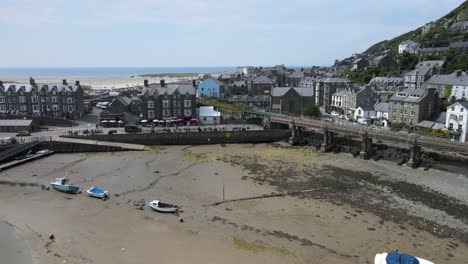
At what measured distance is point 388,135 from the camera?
43.5 m

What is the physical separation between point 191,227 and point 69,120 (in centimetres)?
4365

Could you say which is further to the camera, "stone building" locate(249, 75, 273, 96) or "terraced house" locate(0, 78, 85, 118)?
"stone building" locate(249, 75, 273, 96)

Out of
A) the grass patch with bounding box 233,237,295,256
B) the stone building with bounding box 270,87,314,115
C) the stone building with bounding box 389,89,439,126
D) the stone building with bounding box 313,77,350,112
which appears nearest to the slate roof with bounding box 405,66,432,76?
the stone building with bounding box 313,77,350,112

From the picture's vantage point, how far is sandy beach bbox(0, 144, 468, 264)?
69.6ft

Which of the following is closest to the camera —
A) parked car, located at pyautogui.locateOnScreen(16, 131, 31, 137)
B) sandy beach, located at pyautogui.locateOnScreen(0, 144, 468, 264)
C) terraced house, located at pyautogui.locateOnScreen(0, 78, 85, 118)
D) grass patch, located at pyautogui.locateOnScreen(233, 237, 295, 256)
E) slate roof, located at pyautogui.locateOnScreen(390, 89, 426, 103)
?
grass patch, located at pyautogui.locateOnScreen(233, 237, 295, 256)

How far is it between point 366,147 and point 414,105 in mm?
16036

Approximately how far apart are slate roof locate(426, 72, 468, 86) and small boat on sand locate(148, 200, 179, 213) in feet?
192

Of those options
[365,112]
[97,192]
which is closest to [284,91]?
[365,112]

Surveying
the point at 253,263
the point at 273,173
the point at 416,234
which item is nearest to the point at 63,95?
the point at 273,173

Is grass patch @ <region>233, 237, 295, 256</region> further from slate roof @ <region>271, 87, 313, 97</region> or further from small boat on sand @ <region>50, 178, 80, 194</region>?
slate roof @ <region>271, 87, 313, 97</region>

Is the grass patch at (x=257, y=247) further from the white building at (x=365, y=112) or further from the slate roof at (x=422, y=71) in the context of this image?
the slate roof at (x=422, y=71)

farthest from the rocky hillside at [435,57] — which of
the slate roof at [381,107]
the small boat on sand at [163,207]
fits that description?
the small boat on sand at [163,207]

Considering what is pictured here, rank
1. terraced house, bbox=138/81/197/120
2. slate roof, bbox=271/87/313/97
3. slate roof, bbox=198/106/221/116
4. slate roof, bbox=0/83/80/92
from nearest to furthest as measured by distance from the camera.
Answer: slate roof, bbox=0/83/80/92 < terraced house, bbox=138/81/197/120 < slate roof, bbox=198/106/221/116 < slate roof, bbox=271/87/313/97

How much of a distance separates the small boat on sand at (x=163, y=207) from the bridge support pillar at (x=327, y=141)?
27857 millimetres
